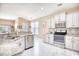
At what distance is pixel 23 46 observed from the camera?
224 centimetres

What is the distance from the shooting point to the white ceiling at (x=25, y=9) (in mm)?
2111

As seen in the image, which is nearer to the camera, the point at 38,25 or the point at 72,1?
the point at 72,1

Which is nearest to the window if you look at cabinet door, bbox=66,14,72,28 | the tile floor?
the tile floor

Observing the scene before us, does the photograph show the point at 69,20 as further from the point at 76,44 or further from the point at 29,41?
the point at 29,41

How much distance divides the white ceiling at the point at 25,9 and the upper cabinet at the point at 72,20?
480 mm

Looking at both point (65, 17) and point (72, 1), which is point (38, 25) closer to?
point (65, 17)

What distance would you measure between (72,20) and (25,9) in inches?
49.1

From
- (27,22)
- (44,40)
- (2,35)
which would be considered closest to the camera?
(2,35)

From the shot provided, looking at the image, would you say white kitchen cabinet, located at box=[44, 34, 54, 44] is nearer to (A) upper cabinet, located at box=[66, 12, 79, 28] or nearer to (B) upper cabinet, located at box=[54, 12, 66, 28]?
(B) upper cabinet, located at box=[54, 12, 66, 28]

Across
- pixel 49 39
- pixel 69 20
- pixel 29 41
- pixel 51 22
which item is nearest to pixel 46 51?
pixel 49 39

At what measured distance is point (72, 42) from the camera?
2307 mm

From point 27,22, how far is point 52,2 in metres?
0.75

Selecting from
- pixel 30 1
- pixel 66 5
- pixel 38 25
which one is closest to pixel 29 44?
pixel 38 25

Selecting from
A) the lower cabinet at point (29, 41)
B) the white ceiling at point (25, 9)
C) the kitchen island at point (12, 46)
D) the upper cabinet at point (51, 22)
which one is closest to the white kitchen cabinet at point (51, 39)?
the upper cabinet at point (51, 22)
